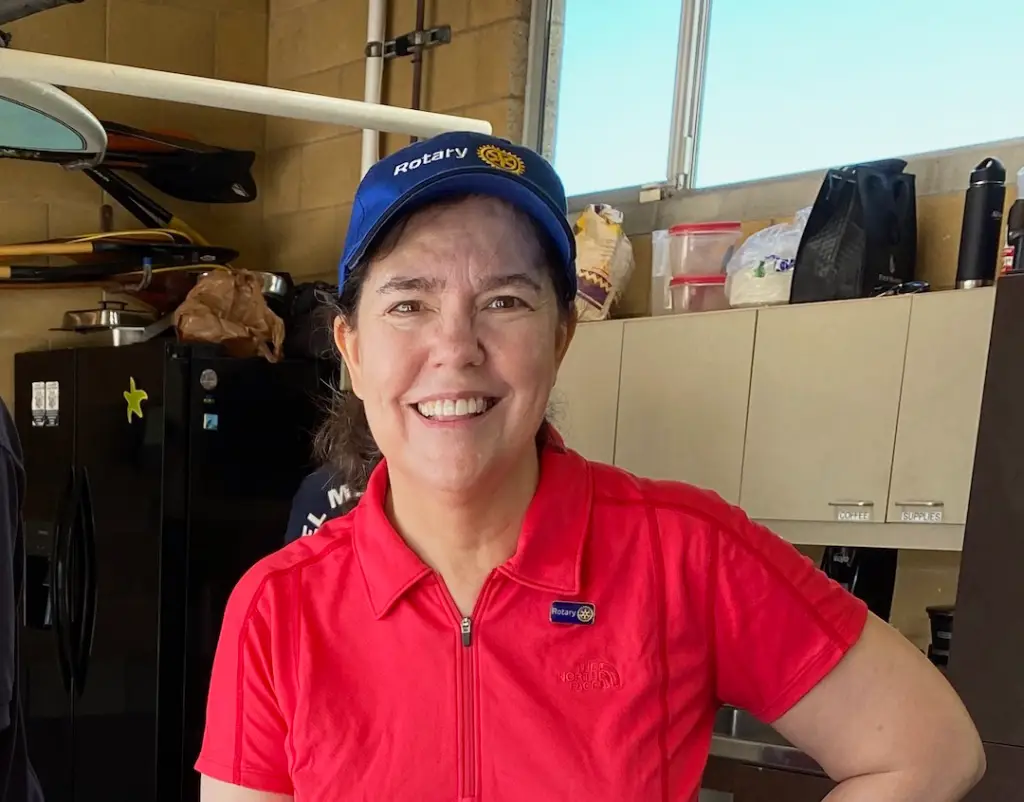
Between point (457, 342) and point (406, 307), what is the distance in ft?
0.23

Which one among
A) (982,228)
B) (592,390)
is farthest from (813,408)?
(592,390)

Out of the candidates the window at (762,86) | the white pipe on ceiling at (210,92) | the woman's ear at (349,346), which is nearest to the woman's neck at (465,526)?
the woman's ear at (349,346)

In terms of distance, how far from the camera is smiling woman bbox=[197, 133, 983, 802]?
99 centimetres

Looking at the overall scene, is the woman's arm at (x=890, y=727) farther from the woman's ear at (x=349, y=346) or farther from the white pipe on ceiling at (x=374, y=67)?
the white pipe on ceiling at (x=374, y=67)

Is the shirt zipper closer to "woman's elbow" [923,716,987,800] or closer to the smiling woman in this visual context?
the smiling woman

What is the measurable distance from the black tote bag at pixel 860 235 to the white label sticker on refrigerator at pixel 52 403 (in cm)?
236

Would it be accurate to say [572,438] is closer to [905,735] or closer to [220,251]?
[220,251]

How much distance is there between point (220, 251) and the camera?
11.1ft

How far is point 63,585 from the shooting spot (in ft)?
10.4

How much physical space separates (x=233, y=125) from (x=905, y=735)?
3.52m

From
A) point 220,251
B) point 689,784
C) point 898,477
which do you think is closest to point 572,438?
point 898,477

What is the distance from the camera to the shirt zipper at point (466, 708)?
3.20 ft

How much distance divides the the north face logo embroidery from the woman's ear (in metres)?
0.35

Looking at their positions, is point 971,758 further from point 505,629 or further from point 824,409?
point 824,409
